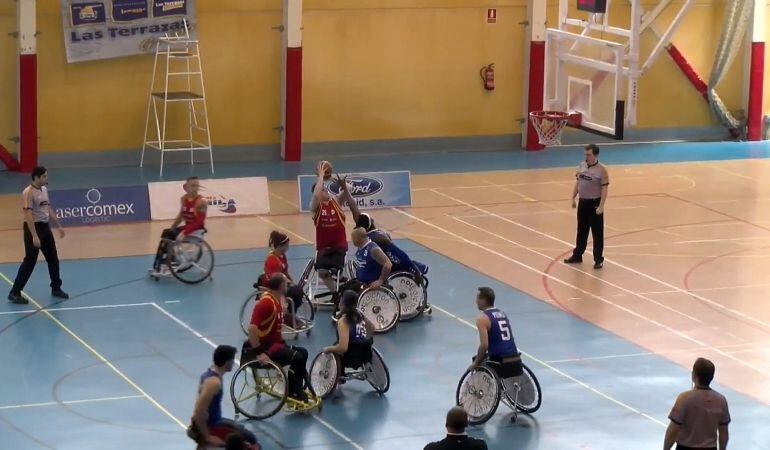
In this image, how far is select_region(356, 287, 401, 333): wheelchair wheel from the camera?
16.9 meters

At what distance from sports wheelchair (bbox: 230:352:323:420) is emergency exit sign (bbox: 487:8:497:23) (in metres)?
17.2

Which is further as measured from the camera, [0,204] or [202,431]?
[0,204]

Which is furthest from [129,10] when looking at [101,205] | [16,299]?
[16,299]

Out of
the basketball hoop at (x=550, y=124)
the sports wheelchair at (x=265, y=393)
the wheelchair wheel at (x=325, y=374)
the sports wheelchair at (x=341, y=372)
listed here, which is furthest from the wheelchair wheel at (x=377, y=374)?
the basketball hoop at (x=550, y=124)

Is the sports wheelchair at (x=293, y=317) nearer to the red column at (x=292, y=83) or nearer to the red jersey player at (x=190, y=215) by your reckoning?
the red jersey player at (x=190, y=215)

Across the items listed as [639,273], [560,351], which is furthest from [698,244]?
[560,351]

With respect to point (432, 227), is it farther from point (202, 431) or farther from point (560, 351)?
point (202, 431)

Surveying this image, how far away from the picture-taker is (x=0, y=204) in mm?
24125

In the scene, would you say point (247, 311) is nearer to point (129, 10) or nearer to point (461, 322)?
point (461, 322)

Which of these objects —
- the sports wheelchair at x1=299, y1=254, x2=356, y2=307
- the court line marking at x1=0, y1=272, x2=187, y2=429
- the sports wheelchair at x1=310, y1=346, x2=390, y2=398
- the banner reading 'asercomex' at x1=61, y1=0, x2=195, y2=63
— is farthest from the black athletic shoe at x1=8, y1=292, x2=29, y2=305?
the banner reading 'asercomex' at x1=61, y1=0, x2=195, y2=63

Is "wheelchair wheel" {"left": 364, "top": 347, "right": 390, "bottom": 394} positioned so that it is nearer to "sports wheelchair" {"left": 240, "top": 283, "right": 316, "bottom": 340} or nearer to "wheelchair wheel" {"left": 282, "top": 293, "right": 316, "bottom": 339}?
"sports wheelchair" {"left": 240, "top": 283, "right": 316, "bottom": 340}

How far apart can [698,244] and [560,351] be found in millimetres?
6414

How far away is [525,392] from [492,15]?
17.3 meters

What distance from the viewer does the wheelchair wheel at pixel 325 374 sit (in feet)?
47.8
